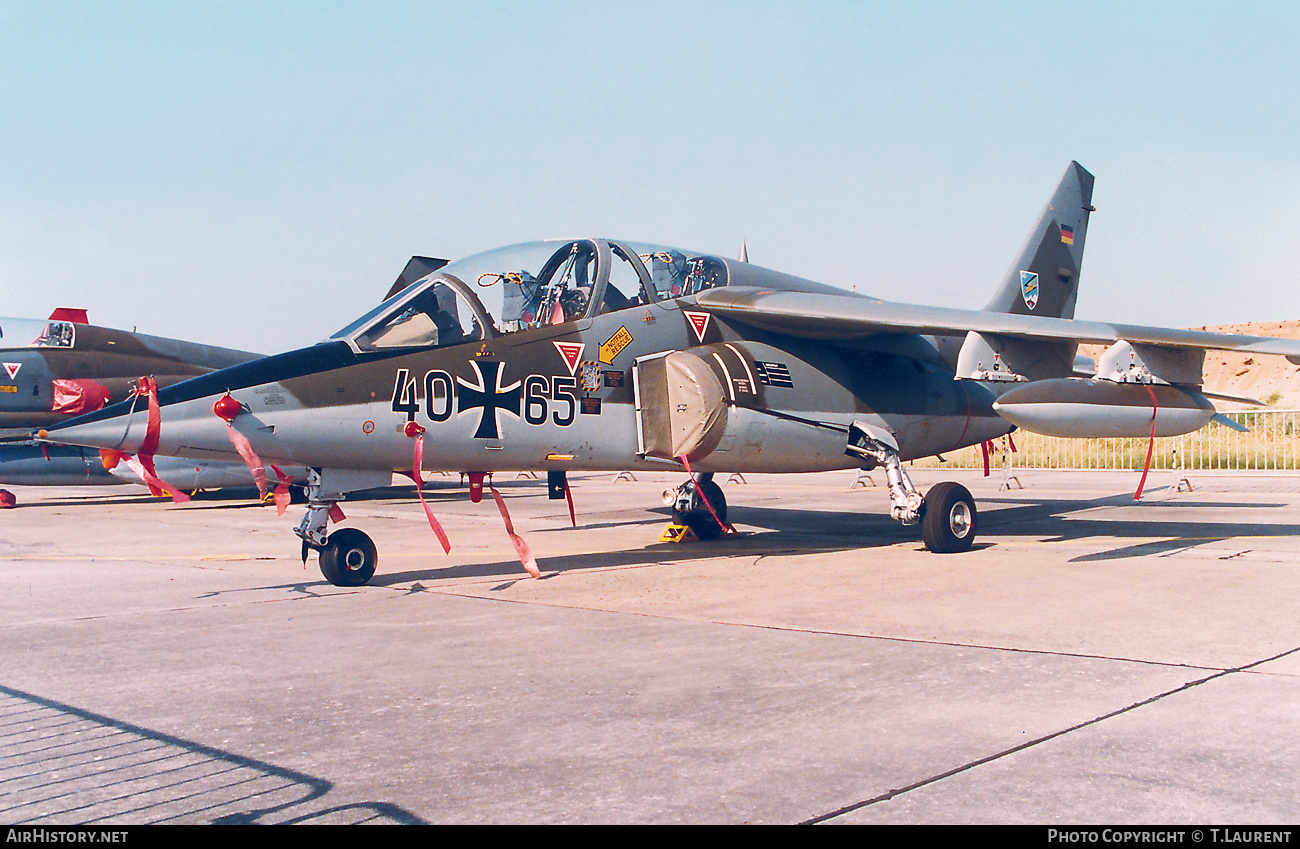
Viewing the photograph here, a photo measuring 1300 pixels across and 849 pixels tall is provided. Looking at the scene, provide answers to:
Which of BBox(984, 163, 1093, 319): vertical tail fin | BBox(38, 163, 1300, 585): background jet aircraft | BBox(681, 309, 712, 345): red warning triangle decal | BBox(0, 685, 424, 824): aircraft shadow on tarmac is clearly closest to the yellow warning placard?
BBox(38, 163, 1300, 585): background jet aircraft

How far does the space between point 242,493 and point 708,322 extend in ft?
58.6

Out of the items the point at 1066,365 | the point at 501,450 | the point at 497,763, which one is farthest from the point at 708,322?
the point at 497,763

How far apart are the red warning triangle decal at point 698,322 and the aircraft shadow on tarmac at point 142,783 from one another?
277 inches

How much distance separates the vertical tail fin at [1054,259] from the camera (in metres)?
15.1

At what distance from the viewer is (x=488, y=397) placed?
30.0ft

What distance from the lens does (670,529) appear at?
43.3 ft

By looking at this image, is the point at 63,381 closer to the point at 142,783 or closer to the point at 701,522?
the point at 701,522

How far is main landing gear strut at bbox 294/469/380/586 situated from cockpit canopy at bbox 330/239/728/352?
1.29 metres

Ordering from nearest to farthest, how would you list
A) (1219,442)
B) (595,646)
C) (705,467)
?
(595,646)
(705,467)
(1219,442)

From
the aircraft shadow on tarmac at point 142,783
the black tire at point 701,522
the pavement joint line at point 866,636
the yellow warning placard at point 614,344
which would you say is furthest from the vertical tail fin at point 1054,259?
the aircraft shadow on tarmac at point 142,783

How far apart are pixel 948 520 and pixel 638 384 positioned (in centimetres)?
352

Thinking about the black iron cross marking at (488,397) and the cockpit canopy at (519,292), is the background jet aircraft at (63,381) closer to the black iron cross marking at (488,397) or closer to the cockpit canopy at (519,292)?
the cockpit canopy at (519,292)

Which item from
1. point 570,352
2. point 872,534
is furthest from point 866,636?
point 872,534

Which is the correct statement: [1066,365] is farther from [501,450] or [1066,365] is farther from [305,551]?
[305,551]
